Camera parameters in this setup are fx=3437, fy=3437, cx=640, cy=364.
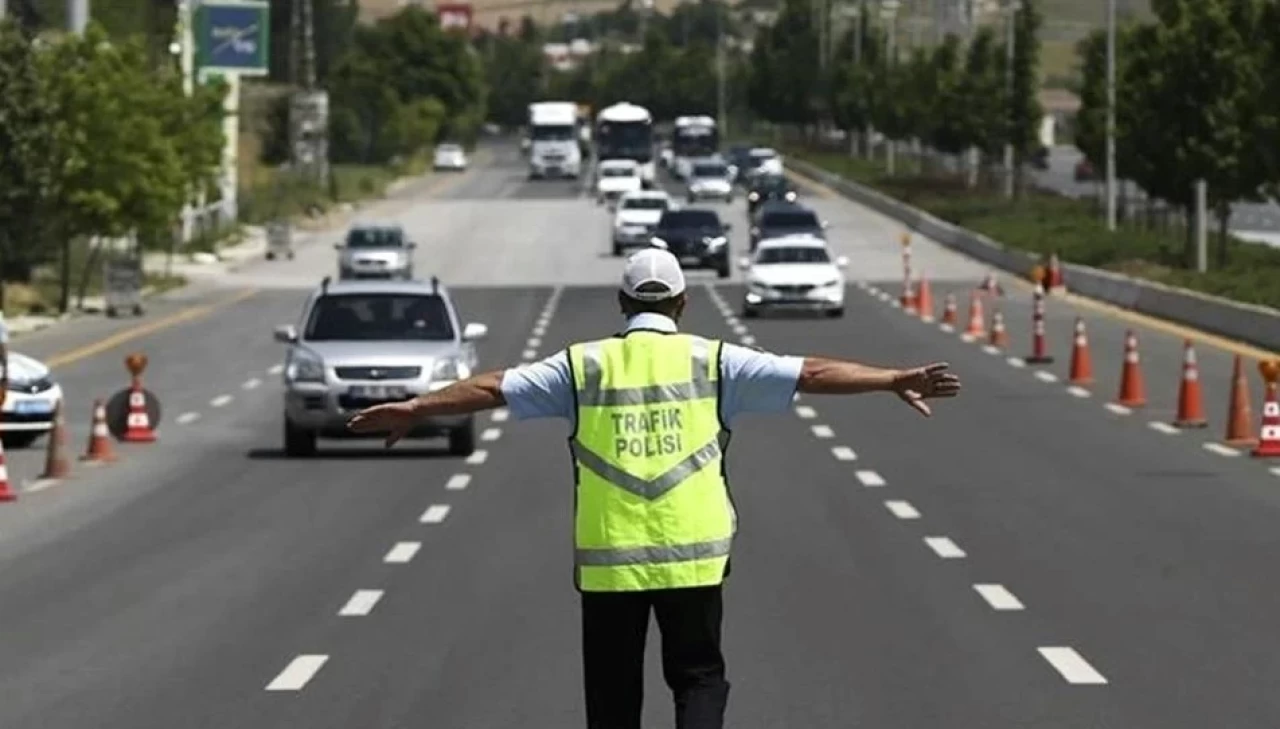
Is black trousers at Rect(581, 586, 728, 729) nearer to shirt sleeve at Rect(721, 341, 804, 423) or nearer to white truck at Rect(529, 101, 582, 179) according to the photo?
shirt sleeve at Rect(721, 341, 804, 423)

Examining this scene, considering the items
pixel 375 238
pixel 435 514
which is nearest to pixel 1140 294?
pixel 375 238

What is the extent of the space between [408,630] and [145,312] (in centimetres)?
4600

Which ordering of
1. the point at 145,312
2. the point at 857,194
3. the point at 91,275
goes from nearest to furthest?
the point at 145,312, the point at 91,275, the point at 857,194

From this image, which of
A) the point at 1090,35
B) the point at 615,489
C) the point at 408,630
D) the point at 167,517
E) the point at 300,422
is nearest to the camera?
the point at 615,489

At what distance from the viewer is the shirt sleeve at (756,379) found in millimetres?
8914

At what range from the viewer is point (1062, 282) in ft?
214

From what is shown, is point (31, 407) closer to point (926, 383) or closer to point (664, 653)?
point (664, 653)

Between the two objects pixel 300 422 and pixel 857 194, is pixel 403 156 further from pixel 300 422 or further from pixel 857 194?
pixel 300 422

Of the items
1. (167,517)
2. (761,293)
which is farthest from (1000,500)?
(761,293)

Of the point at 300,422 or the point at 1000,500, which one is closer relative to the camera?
the point at 1000,500

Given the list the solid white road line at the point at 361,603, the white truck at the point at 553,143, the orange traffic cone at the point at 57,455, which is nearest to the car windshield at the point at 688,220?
the orange traffic cone at the point at 57,455

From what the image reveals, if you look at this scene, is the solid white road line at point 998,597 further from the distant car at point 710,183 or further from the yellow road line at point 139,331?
the distant car at point 710,183

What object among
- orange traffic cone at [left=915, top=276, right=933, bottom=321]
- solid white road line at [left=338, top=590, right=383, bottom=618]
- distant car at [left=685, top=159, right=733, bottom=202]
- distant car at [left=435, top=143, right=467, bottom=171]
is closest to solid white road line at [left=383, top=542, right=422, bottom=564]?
solid white road line at [left=338, top=590, right=383, bottom=618]

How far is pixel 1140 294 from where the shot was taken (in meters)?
56.9
